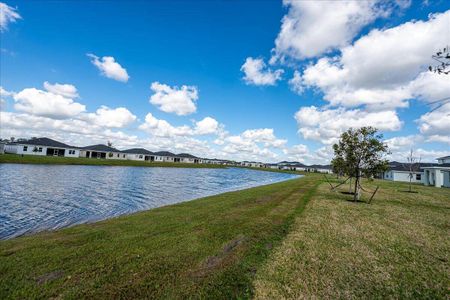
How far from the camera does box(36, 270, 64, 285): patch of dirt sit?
5469 mm

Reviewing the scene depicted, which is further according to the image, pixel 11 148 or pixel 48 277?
pixel 11 148

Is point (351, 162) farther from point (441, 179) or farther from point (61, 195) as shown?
point (441, 179)

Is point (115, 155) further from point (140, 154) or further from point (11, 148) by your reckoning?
point (11, 148)

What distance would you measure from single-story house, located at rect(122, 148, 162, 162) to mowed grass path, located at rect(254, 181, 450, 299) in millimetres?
97696

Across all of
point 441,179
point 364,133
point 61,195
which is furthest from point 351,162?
point 441,179

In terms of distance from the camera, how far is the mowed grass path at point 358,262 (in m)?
5.38

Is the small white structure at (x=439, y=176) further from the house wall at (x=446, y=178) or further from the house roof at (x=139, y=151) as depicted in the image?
the house roof at (x=139, y=151)

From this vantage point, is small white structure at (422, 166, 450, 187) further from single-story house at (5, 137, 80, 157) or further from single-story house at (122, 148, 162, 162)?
single-story house at (122, 148, 162, 162)

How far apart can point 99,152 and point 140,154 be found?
732 inches

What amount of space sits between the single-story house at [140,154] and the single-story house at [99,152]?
12.8 ft

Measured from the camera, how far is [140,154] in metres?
102

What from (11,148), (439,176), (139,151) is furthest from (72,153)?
(439,176)

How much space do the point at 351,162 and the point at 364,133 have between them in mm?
2631

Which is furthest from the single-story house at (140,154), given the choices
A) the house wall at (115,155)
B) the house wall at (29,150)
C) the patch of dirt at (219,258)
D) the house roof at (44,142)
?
the patch of dirt at (219,258)
